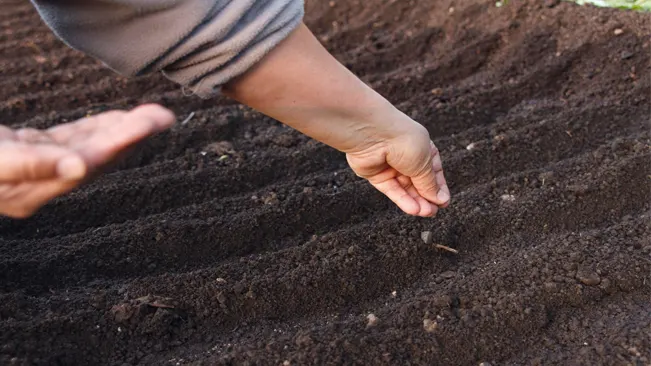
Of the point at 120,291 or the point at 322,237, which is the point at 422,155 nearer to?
the point at 322,237

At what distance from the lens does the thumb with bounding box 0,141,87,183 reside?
3.67 ft

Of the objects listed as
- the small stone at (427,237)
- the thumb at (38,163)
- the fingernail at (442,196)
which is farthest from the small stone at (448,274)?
the thumb at (38,163)

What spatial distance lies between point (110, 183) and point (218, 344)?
1055 mm

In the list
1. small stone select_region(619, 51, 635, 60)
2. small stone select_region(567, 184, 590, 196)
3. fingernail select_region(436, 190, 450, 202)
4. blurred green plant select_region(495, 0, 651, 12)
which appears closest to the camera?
fingernail select_region(436, 190, 450, 202)

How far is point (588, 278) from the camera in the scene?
76.8 inches

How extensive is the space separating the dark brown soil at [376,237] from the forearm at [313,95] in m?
0.54

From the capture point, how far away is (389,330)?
6.09ft

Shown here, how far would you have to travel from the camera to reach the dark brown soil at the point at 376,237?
6.08ft

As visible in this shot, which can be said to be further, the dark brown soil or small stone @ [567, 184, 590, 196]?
small stone @ [567, 184, 590, 196]

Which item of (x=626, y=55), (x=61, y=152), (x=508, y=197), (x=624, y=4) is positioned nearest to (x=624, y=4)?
(x=624, y=4)

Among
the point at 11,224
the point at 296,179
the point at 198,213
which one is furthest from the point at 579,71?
the point at 11,224

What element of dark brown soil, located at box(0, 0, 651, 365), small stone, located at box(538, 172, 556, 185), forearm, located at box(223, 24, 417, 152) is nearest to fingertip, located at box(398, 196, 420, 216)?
dark brown soil, located at box(0, 0, 651, 365)

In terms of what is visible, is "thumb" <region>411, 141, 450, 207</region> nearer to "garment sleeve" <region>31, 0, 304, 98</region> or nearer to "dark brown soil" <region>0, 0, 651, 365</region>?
"dark brown soil" <region>0, 0, 651, 365</region>

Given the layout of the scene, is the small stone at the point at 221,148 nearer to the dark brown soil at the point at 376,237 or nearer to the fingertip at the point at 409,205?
the dark brown soil at the point at 376,237
